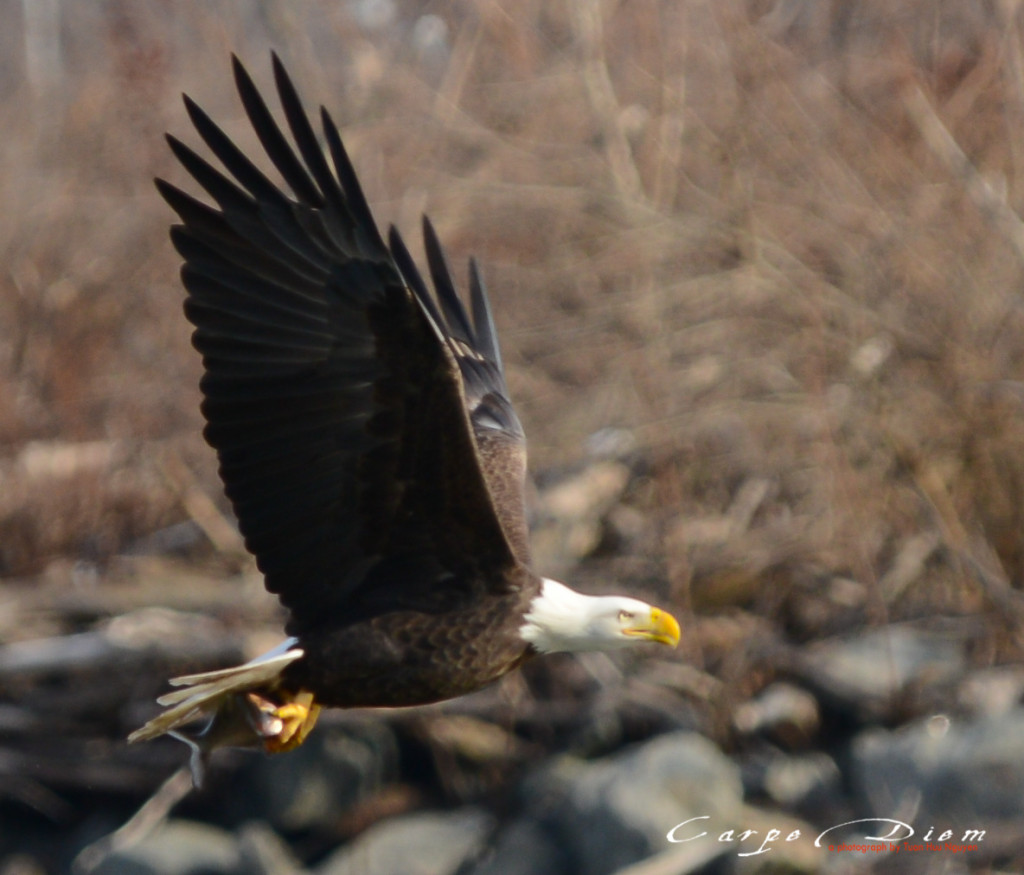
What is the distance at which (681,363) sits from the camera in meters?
9.32

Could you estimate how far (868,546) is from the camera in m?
9.13

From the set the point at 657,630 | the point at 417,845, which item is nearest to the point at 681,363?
the point at 417,845

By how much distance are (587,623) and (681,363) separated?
189 inches

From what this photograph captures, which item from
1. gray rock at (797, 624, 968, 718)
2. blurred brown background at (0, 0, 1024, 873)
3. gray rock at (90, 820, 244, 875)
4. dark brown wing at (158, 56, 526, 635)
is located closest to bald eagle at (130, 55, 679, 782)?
dark brown wing at (158, 56, 526, 635)

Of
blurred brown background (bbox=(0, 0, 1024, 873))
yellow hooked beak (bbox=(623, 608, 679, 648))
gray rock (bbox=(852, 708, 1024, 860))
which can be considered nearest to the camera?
→ yellow hooked beak (bbox=(623, 608, 679, 648))

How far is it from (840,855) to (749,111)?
14.0 feet

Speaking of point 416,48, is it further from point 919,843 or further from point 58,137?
point 919,843

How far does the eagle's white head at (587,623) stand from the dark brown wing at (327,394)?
163 millimetres

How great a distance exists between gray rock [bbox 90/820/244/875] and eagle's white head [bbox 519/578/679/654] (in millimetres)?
5200

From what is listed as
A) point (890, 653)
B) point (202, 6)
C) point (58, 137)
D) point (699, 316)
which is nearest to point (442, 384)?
point (699, 316)

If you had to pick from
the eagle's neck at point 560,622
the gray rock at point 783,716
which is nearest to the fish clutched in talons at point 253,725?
the eagle's neck at point 560,622

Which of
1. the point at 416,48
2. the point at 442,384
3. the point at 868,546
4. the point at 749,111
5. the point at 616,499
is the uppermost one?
the point at 416,48

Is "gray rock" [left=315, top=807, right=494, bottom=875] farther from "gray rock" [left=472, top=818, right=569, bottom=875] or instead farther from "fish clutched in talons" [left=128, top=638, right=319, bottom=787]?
"fish clutched in talons" [left=128, top=638, right=319, bottom=787]

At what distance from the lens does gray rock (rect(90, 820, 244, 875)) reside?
29.7 feet
